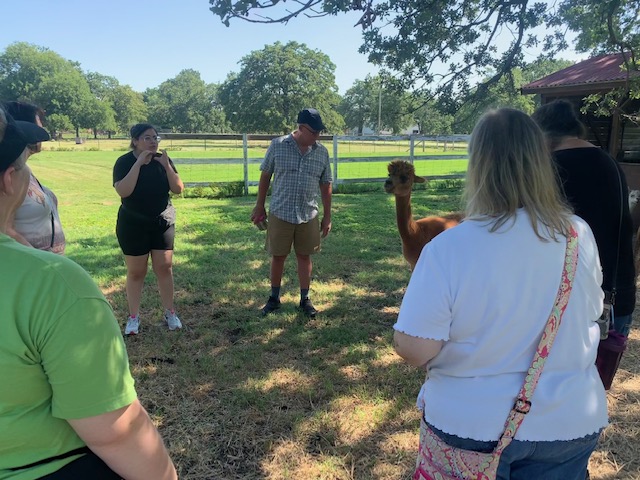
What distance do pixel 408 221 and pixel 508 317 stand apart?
3154 mm

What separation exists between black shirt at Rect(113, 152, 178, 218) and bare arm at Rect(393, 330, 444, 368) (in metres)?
3.21

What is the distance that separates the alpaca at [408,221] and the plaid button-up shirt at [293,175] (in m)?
0.69

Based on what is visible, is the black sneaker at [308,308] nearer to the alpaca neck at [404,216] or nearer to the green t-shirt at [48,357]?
the alpaca neck at [404,216]

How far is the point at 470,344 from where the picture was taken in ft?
4.37

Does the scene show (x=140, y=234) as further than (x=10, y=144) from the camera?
Yes

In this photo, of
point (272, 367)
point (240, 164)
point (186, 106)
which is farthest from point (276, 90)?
point (272, 367)

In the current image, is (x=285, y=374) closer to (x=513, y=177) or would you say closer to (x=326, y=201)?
(x=326, y=201)

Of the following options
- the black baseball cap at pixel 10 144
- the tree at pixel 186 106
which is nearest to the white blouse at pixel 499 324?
the black baseball cap at pixel 10 144

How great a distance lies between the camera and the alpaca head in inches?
176

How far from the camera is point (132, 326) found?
169 inches

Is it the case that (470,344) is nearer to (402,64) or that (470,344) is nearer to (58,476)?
(58,476)

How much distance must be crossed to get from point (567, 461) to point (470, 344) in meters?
0.47

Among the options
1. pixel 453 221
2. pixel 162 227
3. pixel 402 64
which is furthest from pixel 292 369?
pixel 402 64

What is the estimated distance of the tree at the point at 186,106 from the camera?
87.8 m
